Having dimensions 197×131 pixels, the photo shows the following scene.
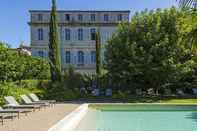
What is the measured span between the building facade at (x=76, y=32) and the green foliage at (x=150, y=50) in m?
27.7

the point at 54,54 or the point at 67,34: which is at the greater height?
the point at 67,34

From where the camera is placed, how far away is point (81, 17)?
2347 inches

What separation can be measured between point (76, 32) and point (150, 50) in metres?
31.2

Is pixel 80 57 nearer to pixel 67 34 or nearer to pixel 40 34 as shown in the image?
pixel 67 34

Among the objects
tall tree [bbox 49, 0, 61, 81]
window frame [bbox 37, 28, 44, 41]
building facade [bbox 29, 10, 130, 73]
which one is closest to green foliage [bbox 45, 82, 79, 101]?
tall tree [bbox 49, 0, 61, 81]

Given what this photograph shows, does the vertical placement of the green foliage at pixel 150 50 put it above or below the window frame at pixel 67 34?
below

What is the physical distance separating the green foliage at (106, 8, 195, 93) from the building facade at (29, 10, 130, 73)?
27.7 meters

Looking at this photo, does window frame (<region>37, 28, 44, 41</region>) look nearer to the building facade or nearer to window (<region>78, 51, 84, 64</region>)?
the building facade

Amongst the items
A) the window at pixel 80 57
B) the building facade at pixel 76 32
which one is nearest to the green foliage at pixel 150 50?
the building facade at pixel 76 32

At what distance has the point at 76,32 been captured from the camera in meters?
60.0

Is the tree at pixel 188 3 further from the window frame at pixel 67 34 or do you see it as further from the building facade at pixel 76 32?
the window frame at pixel 67 34

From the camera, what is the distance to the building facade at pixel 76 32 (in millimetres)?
59375

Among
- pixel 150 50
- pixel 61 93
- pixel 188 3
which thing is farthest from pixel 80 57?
pixel 188 3

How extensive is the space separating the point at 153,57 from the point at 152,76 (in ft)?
5.32
